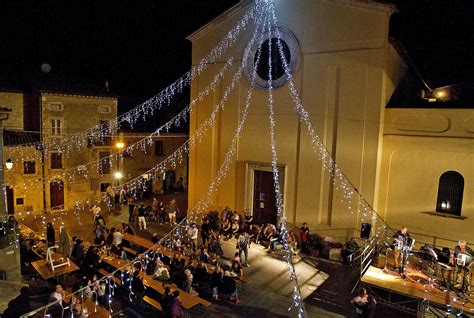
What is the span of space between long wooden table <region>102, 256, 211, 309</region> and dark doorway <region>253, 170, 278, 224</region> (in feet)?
21.1

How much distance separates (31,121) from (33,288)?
15177mm

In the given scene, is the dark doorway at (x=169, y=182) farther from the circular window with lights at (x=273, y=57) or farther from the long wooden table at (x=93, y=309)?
the long wooden table at (x=93, y=309)

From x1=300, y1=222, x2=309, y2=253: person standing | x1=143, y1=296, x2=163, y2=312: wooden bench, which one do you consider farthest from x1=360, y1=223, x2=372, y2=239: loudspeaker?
x1=143, y1=296, x2=163, y2=312: wooden bench

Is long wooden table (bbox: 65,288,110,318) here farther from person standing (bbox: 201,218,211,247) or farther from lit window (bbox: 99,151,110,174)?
lit window (bbox: 99,151,110,174)

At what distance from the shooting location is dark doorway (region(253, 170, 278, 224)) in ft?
54.4

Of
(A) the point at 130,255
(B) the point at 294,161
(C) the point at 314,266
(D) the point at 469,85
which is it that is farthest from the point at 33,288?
(D) the point at 469,85

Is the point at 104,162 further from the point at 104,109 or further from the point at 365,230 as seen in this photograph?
the point at 365,230

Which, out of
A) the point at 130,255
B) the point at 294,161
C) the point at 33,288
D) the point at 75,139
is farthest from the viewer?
the point at 75,139

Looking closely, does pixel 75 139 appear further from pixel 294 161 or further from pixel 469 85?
pixel 469 85

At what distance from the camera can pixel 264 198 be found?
16.9 m

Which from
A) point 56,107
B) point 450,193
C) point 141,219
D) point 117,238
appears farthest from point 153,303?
point 56,107

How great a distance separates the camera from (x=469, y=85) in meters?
13.9

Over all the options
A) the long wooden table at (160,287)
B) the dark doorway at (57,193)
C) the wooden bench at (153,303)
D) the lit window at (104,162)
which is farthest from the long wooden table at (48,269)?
the lit window at (104,162)

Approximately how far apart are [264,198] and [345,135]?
4.71 m
